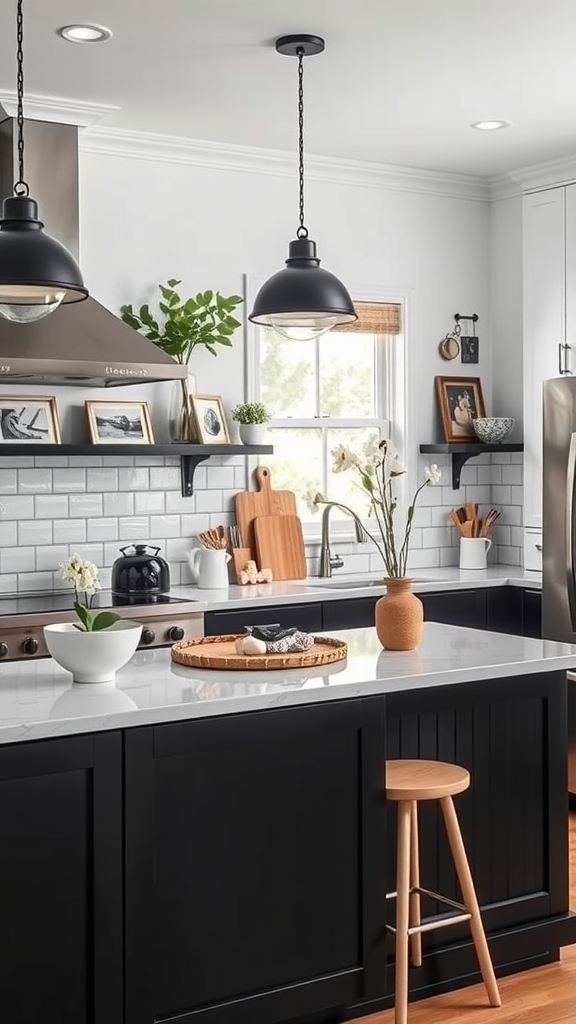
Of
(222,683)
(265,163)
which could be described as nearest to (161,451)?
(265,163)

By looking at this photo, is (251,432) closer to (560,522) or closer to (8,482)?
(8,482)

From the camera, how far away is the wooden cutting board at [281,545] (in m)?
5.85

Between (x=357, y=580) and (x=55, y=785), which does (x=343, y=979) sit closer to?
(x=55, y=785)

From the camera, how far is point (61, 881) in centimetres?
279

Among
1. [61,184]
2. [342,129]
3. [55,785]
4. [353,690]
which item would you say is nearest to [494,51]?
[342,129]

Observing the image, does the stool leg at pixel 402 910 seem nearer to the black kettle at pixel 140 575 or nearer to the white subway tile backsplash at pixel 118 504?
the black kettle at pixel 140 575

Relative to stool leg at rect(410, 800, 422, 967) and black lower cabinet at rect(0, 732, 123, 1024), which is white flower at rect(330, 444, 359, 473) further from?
black lower cabinet at rect(0, 732, 123, 1024)

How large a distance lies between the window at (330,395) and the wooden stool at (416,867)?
2.73m

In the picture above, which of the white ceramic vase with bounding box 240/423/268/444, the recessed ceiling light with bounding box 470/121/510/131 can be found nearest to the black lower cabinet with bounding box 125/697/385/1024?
the white ceramic vase with bounding box 240/423/268/444

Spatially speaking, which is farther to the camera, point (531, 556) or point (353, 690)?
point (531, 556)

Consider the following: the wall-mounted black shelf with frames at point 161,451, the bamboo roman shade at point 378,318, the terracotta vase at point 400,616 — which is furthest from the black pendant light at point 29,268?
the bamboo roman shade at point 378,318

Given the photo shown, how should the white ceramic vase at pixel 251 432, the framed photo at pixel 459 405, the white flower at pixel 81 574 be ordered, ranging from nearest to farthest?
the white flower at pixel 81 574, the white ceramic vase at pixel 251 432, the framed photo at pixel 459 405

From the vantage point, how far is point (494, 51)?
4402 mm

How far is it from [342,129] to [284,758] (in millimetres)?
3264
